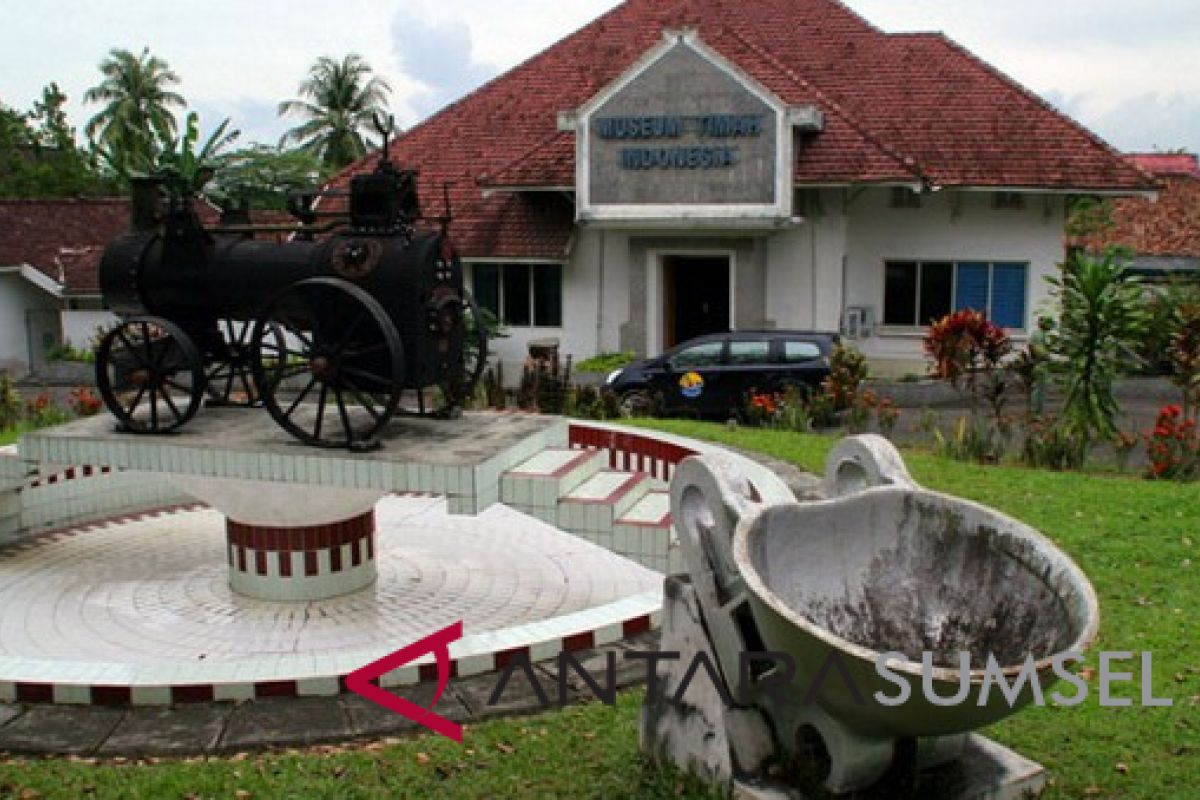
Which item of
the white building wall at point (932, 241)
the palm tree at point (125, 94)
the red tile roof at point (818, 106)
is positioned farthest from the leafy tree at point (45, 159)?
the white building wall at point (932, 241)

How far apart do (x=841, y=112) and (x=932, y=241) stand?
2.77m

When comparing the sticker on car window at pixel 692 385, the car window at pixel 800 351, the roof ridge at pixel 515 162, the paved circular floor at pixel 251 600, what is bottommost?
the paved circular floor at pixel 251 600

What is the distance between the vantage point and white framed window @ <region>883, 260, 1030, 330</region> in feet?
70.1

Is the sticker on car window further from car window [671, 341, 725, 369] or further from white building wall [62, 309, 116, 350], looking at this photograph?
white building wall [62, 309, 116, 350]

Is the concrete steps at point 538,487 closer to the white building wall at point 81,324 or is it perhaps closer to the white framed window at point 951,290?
the white framed window at point 951,290

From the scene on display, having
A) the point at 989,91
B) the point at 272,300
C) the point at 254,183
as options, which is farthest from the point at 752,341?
the point at 272,300

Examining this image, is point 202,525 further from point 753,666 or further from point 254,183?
point 753,666

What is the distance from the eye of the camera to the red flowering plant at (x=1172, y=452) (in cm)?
1234

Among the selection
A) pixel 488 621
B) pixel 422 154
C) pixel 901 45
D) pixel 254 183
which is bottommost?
pixel 488 621

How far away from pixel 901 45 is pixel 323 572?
61.6 ft

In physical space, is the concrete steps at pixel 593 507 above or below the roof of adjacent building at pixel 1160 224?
below

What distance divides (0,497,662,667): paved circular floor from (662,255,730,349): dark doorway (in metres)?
12.1

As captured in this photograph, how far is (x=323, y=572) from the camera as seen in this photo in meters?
8.34

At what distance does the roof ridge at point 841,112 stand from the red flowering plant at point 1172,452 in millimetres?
7935
